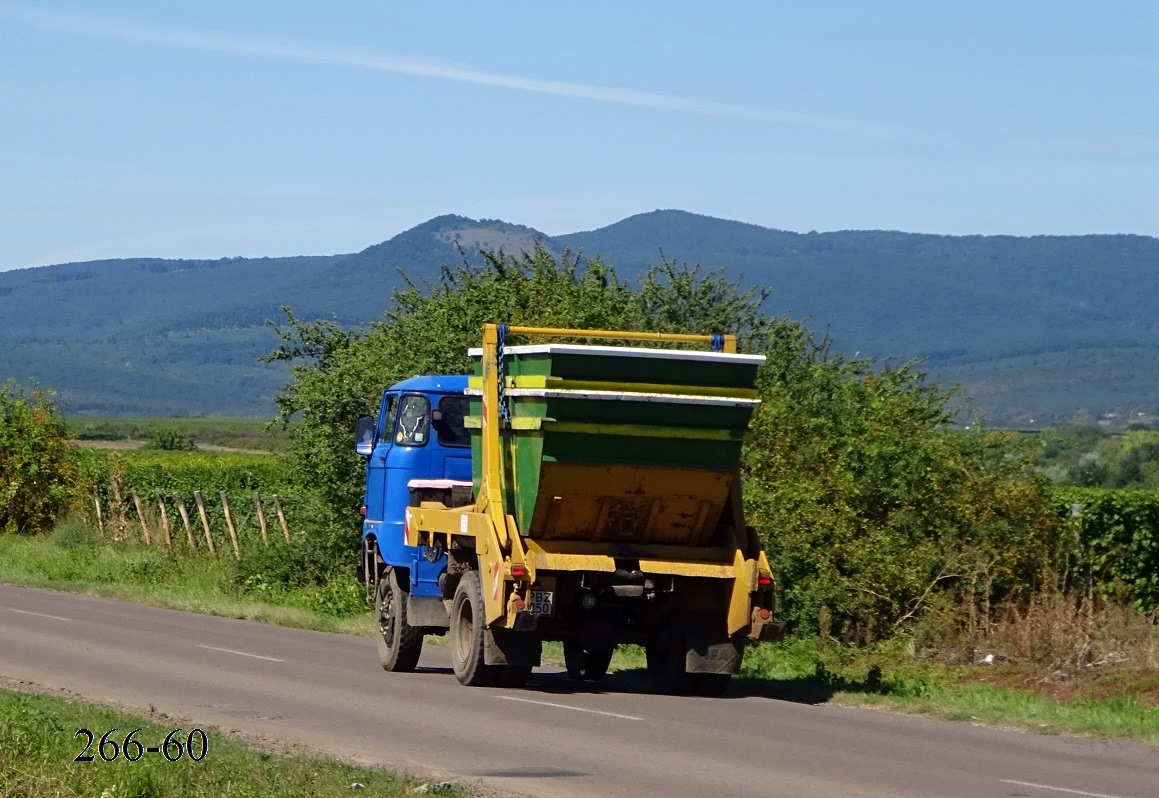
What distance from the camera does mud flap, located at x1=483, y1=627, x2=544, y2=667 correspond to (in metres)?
16.2

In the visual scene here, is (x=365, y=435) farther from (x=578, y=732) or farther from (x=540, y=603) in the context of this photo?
(x=578, y=732)

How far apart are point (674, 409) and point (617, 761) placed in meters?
4.32

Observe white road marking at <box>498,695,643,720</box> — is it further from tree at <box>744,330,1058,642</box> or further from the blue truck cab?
tree at <box>744,330,1058,642</box>

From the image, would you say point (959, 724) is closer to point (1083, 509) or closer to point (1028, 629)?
point (1028, 629)

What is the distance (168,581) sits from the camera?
110 ft

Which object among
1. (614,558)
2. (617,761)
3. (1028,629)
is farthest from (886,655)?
(617,761)

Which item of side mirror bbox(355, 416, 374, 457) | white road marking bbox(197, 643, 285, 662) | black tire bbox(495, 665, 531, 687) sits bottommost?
white road marking bbox(197, 643, 285, 662)

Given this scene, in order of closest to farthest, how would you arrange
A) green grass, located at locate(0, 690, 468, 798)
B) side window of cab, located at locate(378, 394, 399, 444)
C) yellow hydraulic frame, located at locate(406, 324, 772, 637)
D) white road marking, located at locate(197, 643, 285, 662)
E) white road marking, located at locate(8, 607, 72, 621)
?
green grass, located at locate(0, 690, 468, 798)
yellow hydraulic frame, located at locate(406, 324, 772, 637)
side window of cab, located at locate(378, 394, 399, 444)
white road marking, located at locate(197, 643, 285, 662)
white road marking, located at locate(8, 607, 72, 621)

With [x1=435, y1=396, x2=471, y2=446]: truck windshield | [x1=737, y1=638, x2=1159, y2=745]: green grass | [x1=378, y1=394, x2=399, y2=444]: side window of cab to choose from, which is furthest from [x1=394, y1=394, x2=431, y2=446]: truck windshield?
[x1=737, y1=638, x2=1159, y2=745]: green grass

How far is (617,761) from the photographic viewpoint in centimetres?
1195

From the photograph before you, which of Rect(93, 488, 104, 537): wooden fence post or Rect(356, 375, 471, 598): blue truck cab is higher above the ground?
Rect(356, 375, 471, 598): blue truck cab

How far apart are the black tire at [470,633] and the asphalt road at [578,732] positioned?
20cm

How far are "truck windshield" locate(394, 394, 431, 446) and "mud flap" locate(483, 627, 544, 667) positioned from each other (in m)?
2.90

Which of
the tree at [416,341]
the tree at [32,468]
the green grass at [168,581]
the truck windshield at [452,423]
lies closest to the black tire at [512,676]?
the truck windshield at [452,423]
